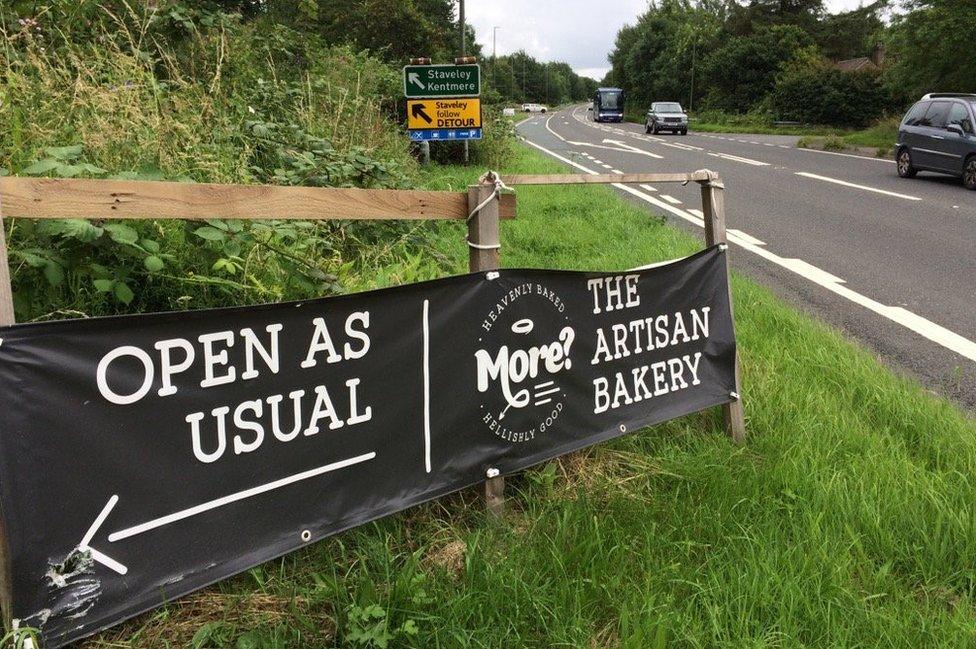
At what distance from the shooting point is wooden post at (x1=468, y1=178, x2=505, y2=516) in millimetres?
2520

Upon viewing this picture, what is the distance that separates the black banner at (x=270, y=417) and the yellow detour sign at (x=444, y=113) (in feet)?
25.9

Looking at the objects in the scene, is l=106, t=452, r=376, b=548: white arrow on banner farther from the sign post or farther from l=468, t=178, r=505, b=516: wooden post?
the sign post

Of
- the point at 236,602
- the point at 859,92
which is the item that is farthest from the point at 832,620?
the point at 859,92

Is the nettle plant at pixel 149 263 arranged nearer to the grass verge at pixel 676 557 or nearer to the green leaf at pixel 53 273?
the green leaf at pixel 53 273

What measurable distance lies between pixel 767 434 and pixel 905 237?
6.40 m

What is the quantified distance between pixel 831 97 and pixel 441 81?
39.4 metres

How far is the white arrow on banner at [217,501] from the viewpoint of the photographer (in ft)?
5.66

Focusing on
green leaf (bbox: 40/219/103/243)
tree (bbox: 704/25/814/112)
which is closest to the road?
green leaf (bbox: 40/219/103/243)

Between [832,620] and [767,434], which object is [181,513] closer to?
[832,620]

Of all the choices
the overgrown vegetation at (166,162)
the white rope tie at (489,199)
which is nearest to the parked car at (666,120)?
the overgrown vegetation at (166,162)

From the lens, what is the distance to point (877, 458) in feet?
9.82

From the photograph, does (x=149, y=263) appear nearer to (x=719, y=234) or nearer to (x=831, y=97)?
(x=719, y=234)

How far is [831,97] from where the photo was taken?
1662 inches

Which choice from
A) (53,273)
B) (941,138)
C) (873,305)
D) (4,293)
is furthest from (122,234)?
(941,138)
